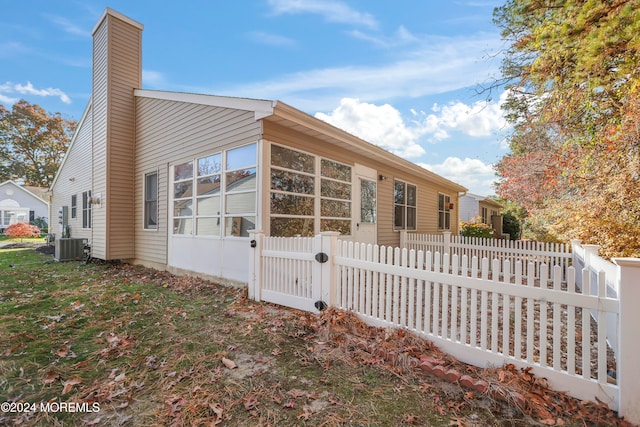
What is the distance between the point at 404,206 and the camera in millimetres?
10109

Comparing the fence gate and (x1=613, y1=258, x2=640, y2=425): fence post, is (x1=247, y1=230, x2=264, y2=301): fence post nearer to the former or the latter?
the fence gate

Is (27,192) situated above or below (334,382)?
above

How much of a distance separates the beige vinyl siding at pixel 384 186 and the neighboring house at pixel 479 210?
993cm

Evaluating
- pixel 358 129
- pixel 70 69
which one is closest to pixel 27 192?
pixel 70 69

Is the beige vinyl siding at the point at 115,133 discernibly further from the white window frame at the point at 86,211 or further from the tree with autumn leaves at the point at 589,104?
the tree with autumn leaves at the point at 589,104

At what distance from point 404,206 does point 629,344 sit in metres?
8.16

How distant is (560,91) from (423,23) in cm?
384

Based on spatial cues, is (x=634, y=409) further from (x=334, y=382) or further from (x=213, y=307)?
(x=213, y=307)

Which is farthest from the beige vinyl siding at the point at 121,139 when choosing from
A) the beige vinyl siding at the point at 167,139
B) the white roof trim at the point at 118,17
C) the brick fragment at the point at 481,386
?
the brick fragment at the point at 481,386

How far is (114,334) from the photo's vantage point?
3646 millimetres

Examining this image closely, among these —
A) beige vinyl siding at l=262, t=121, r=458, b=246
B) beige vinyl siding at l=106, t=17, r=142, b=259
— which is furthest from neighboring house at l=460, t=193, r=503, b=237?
beige vinyl siding at l=106, t=17, r=142, b=259

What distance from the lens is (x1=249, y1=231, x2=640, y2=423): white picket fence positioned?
2.12 metres

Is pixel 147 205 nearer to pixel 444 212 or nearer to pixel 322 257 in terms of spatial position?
pixel 322 257

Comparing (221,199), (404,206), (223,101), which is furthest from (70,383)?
(404,206)
